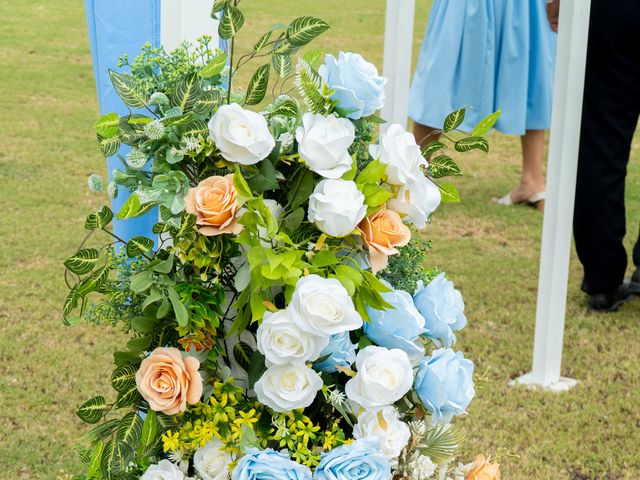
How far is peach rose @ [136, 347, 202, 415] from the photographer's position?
1340 millimetres

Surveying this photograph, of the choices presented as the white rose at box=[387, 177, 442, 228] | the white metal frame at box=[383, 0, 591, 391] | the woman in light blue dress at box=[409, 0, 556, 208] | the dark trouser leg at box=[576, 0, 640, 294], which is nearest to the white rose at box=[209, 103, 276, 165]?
the white rose at box=[387, 177, 442, 228]

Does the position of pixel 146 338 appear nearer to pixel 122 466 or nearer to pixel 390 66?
pixel 122 466

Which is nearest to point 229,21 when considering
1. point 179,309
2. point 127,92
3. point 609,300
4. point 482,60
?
point 127,92

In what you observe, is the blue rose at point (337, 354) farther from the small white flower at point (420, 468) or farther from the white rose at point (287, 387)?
the small white flower at point (420, 468)

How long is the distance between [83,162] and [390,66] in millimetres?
3443

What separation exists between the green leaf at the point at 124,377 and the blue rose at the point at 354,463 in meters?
0.30

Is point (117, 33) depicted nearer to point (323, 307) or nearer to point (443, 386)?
point (323, 307)

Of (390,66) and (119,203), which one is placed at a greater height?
(390,66)

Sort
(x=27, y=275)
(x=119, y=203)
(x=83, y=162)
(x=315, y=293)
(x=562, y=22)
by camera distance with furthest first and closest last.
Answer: (x=83, y=162) → (x=27, y=275) → (x=562, y=22) → (x=119, y=203) → (x=315, y=293)

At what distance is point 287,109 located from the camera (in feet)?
4.58

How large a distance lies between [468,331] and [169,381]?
2.10 m

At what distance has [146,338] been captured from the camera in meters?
1.41

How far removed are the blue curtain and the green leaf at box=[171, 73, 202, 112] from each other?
13.2 inches

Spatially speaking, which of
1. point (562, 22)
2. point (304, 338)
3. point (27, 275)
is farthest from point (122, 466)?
point (27, 275)
